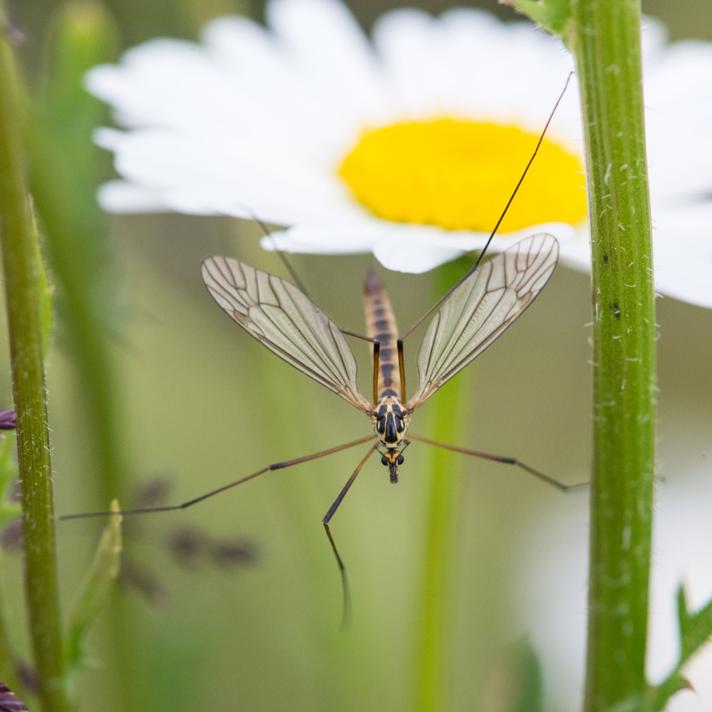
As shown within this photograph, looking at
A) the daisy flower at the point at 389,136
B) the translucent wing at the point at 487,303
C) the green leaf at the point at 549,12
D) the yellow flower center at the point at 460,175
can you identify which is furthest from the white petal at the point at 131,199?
the green leaf at the point at 549,12

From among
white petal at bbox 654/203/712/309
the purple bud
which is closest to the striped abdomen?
white petal at bbox 654/203/712/309

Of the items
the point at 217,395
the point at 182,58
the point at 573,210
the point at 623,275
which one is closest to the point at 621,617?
the point at 623,275

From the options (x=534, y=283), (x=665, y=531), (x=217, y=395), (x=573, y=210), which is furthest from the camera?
(x=217, y=395)

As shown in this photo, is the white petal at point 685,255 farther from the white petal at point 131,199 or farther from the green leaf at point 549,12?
the white petal at point 131,199

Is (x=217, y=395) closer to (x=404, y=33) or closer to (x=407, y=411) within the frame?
(x=404, y=33)

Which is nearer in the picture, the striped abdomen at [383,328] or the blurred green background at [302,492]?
the striped abdomen at [383,328]

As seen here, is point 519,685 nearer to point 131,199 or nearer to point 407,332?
point 407,332

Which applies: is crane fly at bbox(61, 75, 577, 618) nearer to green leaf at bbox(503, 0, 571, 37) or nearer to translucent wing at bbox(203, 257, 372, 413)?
translucent wing at bbox(203, 257, 372, 413)
